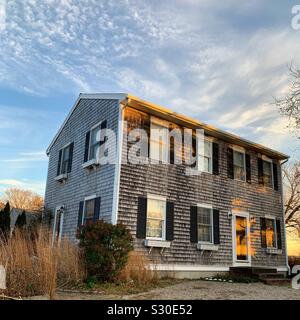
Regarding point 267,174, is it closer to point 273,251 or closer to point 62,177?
point 273,251

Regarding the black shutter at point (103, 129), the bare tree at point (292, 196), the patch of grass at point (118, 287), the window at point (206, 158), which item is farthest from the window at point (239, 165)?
the bare tree at point (292, 196)

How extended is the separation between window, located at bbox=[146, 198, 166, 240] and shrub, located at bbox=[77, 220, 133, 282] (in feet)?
6.65

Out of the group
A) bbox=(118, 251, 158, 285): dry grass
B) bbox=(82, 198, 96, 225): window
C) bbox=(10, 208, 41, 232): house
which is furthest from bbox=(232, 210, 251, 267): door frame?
bbox=(10, 208, 41, 232): house

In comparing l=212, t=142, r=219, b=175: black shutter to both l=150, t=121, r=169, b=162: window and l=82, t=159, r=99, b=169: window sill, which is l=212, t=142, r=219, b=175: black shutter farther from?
l=82, t=159, r=99, b=169: window sill

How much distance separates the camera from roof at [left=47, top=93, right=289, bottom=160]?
1094 centimetres

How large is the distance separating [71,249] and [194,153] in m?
6.22

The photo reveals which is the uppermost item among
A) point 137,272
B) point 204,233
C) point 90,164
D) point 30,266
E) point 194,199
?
point 90,164

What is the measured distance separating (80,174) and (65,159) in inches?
86.0

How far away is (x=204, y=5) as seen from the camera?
10.0 m

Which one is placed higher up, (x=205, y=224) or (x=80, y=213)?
(x=80, y=213)

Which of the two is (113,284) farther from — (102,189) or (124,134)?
(124,134)

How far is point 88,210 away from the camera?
11.5m

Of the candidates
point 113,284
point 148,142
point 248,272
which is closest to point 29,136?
point 148,142

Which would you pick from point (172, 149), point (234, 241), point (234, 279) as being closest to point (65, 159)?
point (172, 149)
